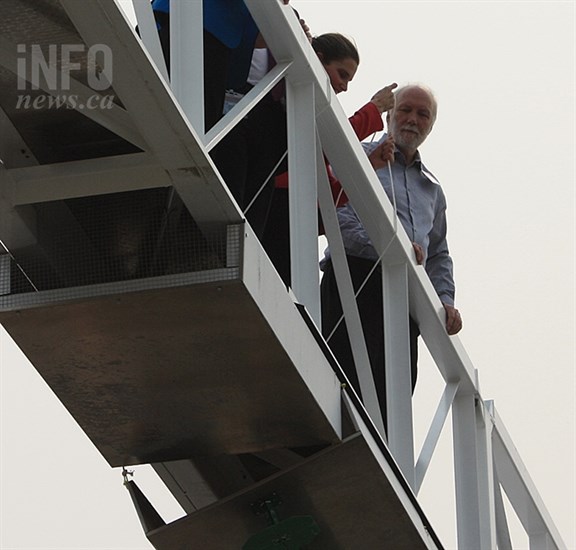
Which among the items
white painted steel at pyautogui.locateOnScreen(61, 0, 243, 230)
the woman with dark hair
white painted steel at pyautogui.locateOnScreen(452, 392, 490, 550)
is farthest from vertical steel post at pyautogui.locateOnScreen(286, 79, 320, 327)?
white painted steel at pyautogui.locateOnScreen(452, 392, 490, 550)

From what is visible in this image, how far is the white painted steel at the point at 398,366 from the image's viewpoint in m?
8.09

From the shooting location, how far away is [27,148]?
5.66 metres

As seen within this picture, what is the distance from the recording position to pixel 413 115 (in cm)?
936

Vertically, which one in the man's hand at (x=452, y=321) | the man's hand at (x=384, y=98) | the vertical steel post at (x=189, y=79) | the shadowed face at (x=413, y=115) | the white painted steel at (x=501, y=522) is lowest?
the vertical steel post at (x=189, y=79)

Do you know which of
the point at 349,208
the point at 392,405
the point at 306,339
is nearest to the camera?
the point at 306,339

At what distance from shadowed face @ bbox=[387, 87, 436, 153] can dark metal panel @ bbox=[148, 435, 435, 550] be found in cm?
283

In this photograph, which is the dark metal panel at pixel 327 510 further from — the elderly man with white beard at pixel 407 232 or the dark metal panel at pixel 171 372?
the elderly man with white beard at pixel 407 232

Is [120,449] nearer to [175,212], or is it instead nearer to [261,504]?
[261,504]

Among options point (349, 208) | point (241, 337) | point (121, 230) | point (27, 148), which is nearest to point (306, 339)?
point (241, 337)

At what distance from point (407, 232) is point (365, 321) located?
575 millimetres

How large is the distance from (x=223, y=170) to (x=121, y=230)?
4.22 feet

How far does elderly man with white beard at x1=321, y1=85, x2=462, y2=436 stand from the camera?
340 inches

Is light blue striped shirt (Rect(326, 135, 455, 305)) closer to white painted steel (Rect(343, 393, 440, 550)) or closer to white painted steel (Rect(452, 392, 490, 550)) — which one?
white painted steel (Rect(452, 392, 490, 550))

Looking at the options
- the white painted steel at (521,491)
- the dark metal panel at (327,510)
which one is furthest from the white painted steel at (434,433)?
the dark metal panel at (327,510)
